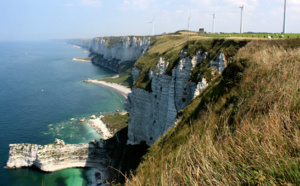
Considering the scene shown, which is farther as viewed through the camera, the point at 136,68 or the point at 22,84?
the point at 22,84

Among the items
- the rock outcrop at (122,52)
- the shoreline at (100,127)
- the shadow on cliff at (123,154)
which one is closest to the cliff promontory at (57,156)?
the shadow on cliff at (123,154)

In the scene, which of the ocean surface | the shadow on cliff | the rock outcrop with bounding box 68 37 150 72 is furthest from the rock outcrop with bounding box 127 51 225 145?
the rock outcrop with bounding box 68 37 150 72

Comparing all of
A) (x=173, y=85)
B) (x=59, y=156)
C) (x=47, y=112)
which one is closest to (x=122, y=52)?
(x=47, y=112)

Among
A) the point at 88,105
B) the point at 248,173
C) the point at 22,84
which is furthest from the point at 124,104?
the point at 248,173

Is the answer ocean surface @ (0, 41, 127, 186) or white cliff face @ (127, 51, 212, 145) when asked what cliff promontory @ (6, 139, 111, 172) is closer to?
ocean surface @ (0, 41, 127, 186)

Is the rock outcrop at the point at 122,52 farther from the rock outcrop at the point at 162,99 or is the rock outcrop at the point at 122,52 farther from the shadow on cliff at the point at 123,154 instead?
the rock outcrop at the point at 162,99

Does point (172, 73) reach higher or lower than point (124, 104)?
higher

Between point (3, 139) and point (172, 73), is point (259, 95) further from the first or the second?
point (3, 139)
